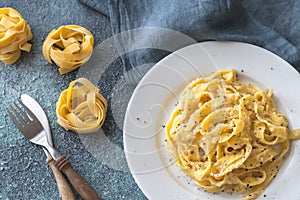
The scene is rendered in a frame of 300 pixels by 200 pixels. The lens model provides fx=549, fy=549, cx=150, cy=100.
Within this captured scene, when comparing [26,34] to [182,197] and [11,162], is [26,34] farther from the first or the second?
[182,197]

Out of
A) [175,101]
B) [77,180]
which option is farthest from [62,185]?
[175,101]

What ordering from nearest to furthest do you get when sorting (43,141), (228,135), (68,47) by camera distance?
(228,135) → (43,141) → (68,47)

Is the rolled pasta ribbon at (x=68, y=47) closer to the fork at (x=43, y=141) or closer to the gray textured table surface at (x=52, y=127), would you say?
the gray textured table surface at (x=52, y=127)

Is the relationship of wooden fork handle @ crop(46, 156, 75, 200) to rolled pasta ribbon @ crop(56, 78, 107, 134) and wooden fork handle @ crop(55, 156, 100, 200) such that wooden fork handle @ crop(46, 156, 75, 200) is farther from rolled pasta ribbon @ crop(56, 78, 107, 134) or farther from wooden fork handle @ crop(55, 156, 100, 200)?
rolled pasta ribbon @ crop(56, 78, 107, 134)

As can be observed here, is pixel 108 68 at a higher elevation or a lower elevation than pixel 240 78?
lower

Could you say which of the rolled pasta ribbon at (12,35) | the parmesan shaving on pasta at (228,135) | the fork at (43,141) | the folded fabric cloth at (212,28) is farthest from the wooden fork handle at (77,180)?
the rolled pasta ribbon at (12,35)

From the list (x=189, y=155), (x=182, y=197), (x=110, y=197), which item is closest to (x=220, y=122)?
(x=189, y=155)

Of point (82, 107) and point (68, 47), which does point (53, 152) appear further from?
point (68, 47)
